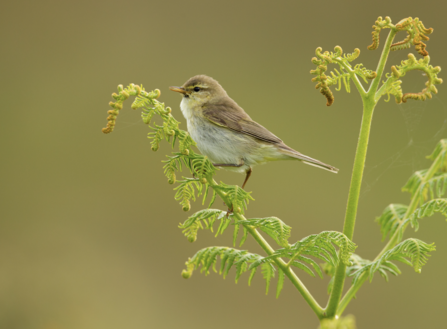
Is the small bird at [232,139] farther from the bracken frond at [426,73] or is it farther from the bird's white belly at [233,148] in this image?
the bracken frond at [426,73]

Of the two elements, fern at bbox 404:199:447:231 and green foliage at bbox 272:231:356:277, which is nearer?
green foliage at bbox 272:231:356:277

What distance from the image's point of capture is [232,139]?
2795mm

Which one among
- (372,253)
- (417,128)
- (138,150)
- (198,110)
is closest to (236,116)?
(198,110)

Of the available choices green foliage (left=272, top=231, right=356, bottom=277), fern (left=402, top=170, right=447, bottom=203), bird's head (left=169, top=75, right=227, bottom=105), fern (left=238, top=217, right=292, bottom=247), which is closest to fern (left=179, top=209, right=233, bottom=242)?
fern (left=238, top=217, right=292, bottom=247)

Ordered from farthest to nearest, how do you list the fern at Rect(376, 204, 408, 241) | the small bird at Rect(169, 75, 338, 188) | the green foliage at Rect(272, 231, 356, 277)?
1. the small bird at Rect(169, 75, 338, 188)
2. the fern at Rect(376, 204, 408, 241)
3. the green foliage at Rect(272, 231, 356, 277)

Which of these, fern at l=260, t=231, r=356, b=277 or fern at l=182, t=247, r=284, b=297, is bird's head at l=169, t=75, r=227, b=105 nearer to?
fern at l=182, t=247, r=284, b=297

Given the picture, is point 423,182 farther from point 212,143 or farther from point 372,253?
point 372,253

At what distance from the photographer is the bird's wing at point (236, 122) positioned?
9.28ft

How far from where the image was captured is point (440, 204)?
5.33ft

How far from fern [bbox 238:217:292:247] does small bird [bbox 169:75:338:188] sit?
3.34 feet

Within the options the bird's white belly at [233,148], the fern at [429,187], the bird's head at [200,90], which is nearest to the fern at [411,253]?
the fern at [429,187]

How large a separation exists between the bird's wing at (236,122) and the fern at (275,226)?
1254 mm

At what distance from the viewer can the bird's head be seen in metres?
3.16

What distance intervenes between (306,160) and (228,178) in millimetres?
3016
